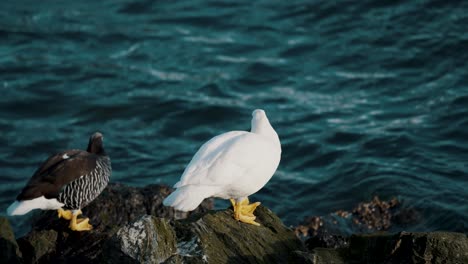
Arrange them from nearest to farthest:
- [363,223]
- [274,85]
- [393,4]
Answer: [363,223], [274,85], [393,4]

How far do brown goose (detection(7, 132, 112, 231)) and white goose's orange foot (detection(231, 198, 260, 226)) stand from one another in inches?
77.2

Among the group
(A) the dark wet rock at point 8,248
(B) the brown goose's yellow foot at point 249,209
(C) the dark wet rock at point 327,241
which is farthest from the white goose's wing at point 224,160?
(A) the dark wet rock at point 8,248

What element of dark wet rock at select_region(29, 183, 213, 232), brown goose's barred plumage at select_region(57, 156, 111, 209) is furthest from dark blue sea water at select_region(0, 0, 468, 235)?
brown goose's barred plumage at select_region(57, 156, 111, 209)

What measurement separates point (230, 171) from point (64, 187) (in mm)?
2610

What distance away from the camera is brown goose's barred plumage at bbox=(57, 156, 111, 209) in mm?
8547

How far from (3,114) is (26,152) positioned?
1736 millimetres

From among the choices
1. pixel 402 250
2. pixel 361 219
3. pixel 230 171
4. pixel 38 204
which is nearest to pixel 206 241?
pixel 230 171

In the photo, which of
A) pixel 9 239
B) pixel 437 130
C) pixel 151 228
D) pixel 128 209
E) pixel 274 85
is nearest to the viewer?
pixel 151 228

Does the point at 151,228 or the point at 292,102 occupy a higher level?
the point at 151,228

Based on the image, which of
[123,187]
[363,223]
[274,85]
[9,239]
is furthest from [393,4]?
[9,239]

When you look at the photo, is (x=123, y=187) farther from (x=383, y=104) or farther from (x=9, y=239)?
(x=383, y=104)

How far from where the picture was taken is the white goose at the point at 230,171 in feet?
21.4

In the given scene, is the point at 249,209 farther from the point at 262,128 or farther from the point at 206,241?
the point at 206,241

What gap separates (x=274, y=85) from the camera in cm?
1501
